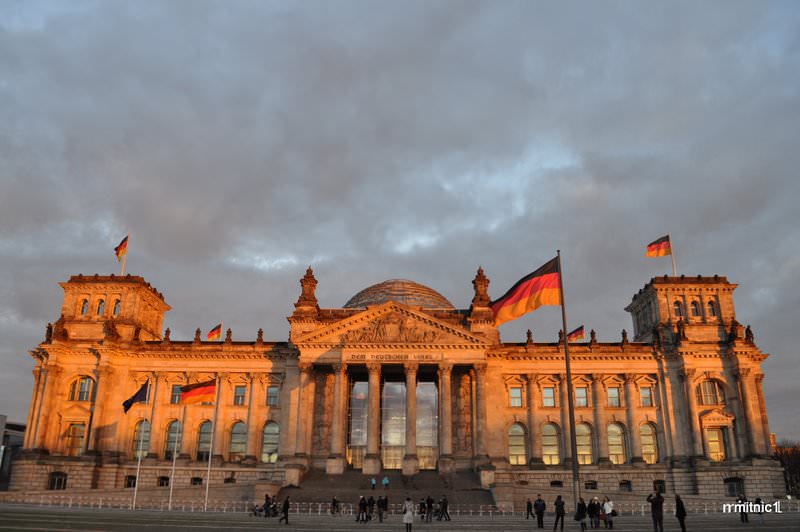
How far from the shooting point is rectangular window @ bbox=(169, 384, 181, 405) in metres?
65.3

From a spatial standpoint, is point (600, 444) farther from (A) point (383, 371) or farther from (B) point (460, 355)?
(A) point (383, 371)

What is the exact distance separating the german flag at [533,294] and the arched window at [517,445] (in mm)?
31517

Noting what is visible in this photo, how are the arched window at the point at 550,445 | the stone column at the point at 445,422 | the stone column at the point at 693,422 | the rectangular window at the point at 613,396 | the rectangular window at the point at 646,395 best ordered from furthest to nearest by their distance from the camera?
1. the rectangular window at the point at 613,396
2. the rectangular window at the point at 646,395
3. the arched window at the point at 550,445
4. the stone column at the point at 693,422
5. the stone column at the point at 445,422

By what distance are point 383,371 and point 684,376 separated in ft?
99.0

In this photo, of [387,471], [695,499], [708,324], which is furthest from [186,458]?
[708,324]

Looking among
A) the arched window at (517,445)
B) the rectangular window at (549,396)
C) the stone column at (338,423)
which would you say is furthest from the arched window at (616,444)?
the stone column at (338,423)

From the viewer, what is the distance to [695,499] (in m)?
49.3

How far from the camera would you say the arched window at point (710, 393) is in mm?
62094

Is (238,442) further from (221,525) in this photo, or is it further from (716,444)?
(716,444)

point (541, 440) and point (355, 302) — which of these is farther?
point (355, 302)

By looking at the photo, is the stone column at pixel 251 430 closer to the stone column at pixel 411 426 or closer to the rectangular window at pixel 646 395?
the stone column at pixel 411 426

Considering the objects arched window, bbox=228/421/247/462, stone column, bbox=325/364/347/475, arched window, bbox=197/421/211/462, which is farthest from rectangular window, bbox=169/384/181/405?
stone column, bbox=325/364/347/475

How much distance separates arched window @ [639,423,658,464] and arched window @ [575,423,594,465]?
5022 mm

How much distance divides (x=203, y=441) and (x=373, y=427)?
1956 centimetres
